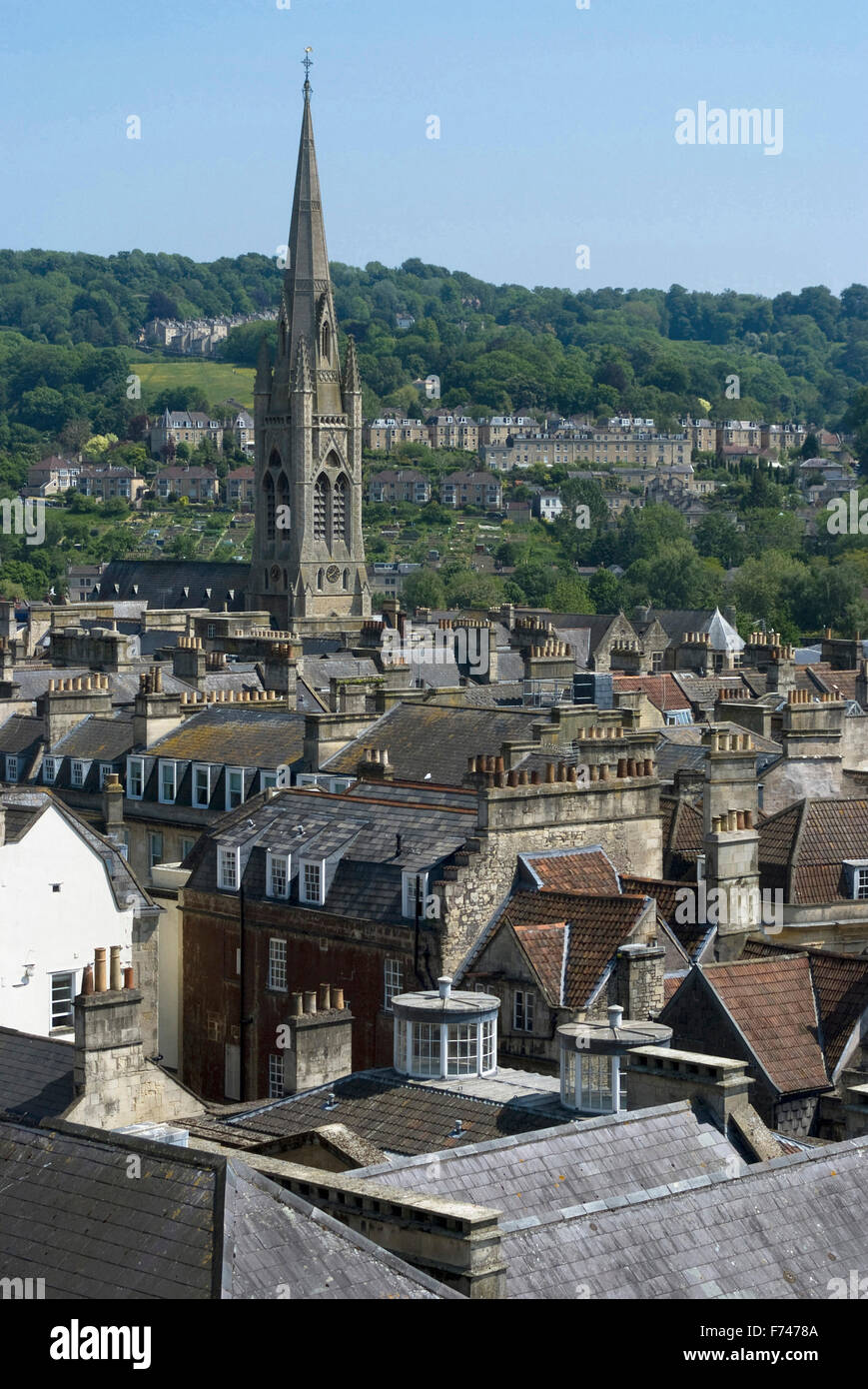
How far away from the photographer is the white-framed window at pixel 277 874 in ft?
136

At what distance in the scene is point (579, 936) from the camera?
36.9 meters

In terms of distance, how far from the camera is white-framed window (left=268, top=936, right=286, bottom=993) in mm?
41281

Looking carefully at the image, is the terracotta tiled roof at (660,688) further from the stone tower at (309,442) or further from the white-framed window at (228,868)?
the stone tower at (309,442)

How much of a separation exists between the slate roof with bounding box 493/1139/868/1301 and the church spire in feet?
461

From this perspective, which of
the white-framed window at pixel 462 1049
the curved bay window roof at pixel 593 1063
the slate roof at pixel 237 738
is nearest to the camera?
the curved bay window roof at pixel 593 1063

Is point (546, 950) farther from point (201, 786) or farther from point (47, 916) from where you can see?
point (201, 786)

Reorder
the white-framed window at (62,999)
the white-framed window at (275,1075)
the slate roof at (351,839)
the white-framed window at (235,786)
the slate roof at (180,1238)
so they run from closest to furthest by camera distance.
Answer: the slate roof at (180,1238), the white-framed window at (62,999), the slate roof at (351,839), the white-framed window at (275,1075), the white-framed window at (235,786)

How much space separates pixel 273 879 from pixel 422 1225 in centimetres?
2292

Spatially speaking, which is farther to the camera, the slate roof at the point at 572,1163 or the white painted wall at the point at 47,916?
the white painted wall at the point at 47,916

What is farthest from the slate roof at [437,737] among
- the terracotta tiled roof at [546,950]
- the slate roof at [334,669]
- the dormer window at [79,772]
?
the slate roof at [334,669]

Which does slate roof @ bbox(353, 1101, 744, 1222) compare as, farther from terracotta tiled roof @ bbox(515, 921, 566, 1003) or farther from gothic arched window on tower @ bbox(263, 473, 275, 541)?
gothic arched window on tower @ bbox(263, 473, 275, 541)

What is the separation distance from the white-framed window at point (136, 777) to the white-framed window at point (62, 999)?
17.8 meters
